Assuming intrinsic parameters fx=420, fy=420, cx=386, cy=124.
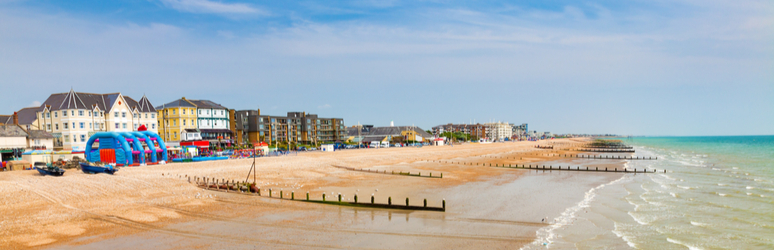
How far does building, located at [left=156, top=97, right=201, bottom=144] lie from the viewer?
76562 millimetres

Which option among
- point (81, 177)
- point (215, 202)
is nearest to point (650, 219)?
point (215, 202)

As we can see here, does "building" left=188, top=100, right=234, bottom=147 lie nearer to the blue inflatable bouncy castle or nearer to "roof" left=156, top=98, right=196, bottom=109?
"roof" left=156, top=98, right=196, bottom=109

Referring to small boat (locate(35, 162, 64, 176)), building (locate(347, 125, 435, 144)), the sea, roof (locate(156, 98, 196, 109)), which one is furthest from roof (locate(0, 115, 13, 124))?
building (locate(347, 125, 435, 144))

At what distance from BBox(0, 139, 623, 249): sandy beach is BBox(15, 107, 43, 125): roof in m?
28.8

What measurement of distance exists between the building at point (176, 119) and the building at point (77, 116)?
11002mm

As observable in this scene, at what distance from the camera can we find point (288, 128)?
106312mm

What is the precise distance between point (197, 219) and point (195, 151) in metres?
46.1

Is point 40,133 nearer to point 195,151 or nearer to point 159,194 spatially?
point 195,151

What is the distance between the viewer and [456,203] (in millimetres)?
26000

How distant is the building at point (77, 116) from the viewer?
2263 inches

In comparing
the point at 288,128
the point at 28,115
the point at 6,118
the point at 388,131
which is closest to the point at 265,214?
the point at 28,115

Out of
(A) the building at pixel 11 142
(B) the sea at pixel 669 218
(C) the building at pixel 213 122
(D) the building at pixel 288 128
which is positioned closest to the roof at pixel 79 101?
(A) the building at pixel 11 142

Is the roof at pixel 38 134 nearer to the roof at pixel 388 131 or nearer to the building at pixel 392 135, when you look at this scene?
the building at pixel 392 135

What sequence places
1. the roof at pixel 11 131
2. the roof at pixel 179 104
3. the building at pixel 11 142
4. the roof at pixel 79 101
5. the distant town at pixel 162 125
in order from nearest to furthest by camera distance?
the building at pixel 11 142, the roof at pixel 11 131, the distant town at pixel 162 125, the roof at pixel 79 101, the roof at pixel 179 104
